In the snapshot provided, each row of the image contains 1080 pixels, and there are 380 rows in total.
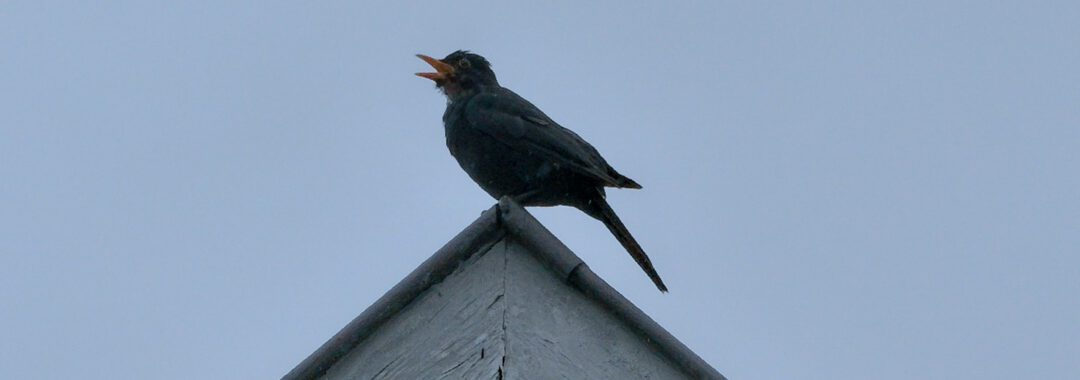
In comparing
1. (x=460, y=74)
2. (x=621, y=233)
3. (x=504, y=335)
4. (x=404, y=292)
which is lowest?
(x=621, y=233)

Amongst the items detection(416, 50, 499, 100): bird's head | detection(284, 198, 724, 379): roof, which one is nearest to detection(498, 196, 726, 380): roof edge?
detection(284, 198, 724, 379): roof

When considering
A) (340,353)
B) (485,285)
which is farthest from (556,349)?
(340,353)

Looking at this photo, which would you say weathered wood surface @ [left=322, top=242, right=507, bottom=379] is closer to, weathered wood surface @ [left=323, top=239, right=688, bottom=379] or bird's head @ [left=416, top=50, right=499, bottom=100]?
weathered wood surface @ [left=323, top=239, right=688, bottom=379]

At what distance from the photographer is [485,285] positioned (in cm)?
360

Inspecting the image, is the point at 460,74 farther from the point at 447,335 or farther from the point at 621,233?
the point at 447,335

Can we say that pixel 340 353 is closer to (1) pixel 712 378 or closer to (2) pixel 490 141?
(1) pixel 712 378

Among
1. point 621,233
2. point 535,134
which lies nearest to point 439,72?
point 535,134

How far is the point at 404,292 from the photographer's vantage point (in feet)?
12.2

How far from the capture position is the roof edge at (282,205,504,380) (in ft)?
12.2

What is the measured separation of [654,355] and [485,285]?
0.48 metres

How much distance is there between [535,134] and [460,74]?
48.5 inches

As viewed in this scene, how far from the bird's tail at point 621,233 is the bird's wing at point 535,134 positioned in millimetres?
138

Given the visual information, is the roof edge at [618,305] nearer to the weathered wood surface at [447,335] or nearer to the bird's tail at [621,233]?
the weathered wood surface at [447,335]

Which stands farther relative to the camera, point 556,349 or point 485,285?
point 485,285
